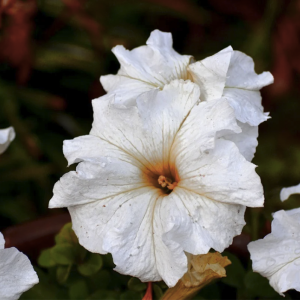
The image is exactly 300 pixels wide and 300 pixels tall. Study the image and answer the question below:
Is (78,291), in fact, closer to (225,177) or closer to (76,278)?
(76,278)

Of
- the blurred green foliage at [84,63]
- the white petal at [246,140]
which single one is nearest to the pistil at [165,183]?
the white petal at [246,140]

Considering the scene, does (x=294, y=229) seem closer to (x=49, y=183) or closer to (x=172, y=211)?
(x=172, y=211)

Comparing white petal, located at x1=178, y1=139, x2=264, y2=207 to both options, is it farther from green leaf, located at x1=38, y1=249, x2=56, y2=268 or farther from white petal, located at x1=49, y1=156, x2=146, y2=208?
green leaf, located at x1=38, y1=249, x2=56, y2=268

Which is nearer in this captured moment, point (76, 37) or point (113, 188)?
point (113, 188)

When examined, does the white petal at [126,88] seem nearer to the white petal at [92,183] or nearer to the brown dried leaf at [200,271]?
the white petal at [92,183]

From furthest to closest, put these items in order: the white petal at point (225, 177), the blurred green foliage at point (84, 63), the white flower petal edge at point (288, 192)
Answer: the blurred green foliage at point (84, 63)
the white flower petal edge at point (288, 192)
the white petal at point (225, 177)

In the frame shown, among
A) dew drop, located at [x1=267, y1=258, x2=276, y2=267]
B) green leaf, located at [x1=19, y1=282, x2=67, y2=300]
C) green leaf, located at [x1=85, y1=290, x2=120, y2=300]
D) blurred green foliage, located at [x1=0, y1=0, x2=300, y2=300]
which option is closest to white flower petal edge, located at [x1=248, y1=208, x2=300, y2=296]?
dew drop, located at [x1=267, y1=258, x2=276, y2=267]

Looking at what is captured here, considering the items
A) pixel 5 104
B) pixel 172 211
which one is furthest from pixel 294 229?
pixel 5 104

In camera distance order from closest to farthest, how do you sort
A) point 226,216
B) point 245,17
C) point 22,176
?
point 226,216 → point 22,176 → point 245,17
